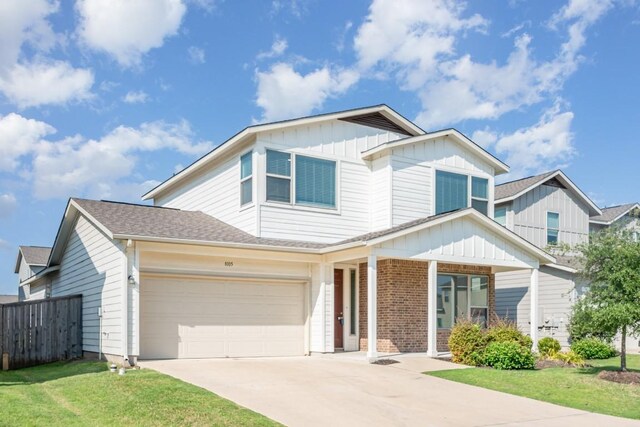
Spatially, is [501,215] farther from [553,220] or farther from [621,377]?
[621,377]

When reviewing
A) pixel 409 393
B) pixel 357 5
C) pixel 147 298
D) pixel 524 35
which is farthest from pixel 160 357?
pixel 524 35

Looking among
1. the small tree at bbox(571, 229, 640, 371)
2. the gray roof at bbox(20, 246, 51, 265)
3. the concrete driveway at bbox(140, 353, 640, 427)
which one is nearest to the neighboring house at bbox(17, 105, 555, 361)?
the concrete driveway at bbox(140, 353, 640, 427)

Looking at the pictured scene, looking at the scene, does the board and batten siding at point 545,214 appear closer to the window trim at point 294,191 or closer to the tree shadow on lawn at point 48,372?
the window trim at point 294,191

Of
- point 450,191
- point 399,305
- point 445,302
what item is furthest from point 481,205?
point 399,305

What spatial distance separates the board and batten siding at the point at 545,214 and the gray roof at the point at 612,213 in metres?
2.73

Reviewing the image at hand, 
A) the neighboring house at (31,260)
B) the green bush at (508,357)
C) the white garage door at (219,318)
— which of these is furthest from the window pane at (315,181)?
the neighboring house at (31,260)

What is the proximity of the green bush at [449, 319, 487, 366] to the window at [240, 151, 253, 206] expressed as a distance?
6866 mm

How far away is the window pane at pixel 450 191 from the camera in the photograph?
2083cm

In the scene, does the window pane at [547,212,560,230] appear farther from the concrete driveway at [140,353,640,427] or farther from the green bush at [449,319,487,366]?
the concrete driveway at [140,353,640,427]

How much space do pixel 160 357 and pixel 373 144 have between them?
9310mm

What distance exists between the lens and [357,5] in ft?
59.6

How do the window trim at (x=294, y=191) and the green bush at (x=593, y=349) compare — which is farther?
the green bush at (x=593, y=349)

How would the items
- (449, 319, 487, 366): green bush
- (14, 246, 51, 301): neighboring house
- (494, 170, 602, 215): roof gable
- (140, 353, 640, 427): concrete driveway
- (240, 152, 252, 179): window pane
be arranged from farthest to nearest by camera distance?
1. (14, 246, 51, 301): neighboring house
2. (494, 170, 602, 215): roof gable
3. (240, 152, 252, 179): window pane
4. (449, 319, 487, 366): green bush
5. (140, 353, 640, 427): concrete driveway

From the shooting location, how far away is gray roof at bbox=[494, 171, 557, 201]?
90.0 feet
